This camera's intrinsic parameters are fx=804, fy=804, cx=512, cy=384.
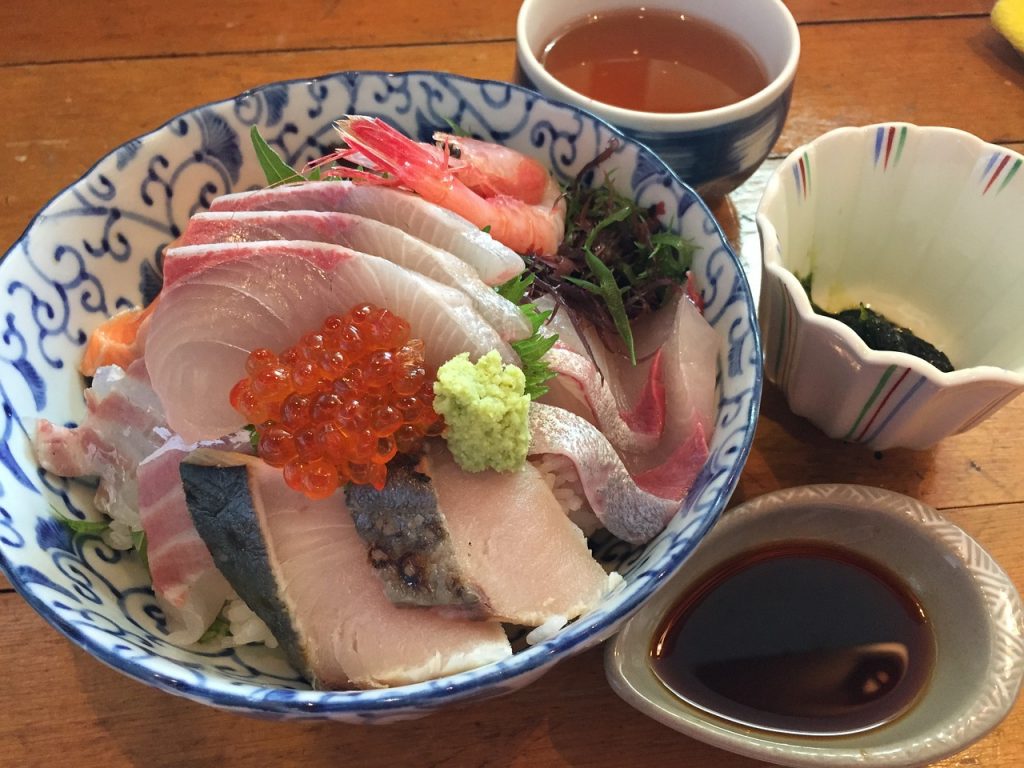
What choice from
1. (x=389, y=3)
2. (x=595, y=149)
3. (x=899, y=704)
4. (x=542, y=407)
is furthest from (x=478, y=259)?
(x=389, y=3)

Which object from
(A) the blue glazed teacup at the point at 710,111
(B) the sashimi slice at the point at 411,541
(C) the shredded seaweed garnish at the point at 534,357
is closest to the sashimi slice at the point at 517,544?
(B) the sashimi slice at the point at 411,541

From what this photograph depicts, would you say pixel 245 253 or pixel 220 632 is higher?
pixel 245 253

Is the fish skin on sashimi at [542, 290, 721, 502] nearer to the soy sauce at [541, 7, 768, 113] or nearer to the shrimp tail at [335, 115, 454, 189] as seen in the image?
the shrimp tail at [335, 115, 454, 189]

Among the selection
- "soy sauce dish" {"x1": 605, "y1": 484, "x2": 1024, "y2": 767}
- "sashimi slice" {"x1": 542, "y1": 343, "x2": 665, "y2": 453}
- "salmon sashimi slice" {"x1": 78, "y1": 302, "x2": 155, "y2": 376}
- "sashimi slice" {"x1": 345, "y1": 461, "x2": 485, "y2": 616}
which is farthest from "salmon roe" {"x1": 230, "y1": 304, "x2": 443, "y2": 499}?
"soy sauce dish" {"x1": 605, "y1": 484, "x2": 1024, "y2": 767}

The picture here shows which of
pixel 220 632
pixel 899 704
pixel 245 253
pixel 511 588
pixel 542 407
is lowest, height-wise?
pixel 220 632

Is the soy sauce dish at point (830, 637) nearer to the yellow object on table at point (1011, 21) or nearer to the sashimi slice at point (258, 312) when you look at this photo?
the sashimi slice at point (258, 312)

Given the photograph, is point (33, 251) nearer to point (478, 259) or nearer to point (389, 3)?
point (478, 259)
